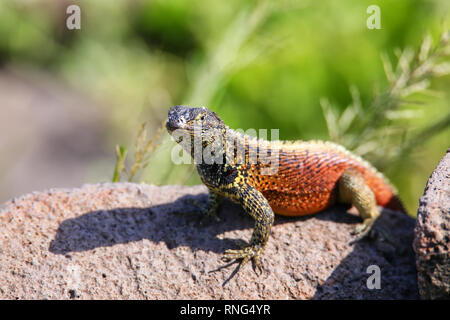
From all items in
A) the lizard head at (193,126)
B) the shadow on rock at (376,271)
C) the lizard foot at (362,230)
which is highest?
the lizard head at (193,126)

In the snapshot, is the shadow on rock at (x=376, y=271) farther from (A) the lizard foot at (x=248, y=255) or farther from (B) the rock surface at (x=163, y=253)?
(A) the lizard foot at (x=248, y=255)

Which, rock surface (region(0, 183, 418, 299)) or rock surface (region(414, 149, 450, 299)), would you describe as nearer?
rock surface (region(414, 149, 450, 299))

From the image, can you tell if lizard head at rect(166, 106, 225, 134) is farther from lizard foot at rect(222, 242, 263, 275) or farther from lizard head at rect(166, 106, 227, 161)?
lizard foot at rect(222, 242, 263, 275)

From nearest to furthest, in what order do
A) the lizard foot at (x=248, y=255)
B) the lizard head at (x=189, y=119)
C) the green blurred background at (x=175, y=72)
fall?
the lizard head at (x=189, y=119) < the lizard foot at (x=248, y=255) < the green blurred background at (x=175, y=72)

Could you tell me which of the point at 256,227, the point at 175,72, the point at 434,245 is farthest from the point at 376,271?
the point at 175,72

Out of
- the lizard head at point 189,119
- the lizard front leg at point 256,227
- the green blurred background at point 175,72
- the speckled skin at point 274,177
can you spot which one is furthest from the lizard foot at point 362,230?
the lizard head at point 189,119

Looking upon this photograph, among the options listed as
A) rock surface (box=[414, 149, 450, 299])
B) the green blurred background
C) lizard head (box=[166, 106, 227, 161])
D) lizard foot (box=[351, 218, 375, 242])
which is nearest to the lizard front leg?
lizard head (box=[166, 106, 227, 161])

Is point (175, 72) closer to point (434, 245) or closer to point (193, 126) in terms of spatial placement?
point (193, 126)
